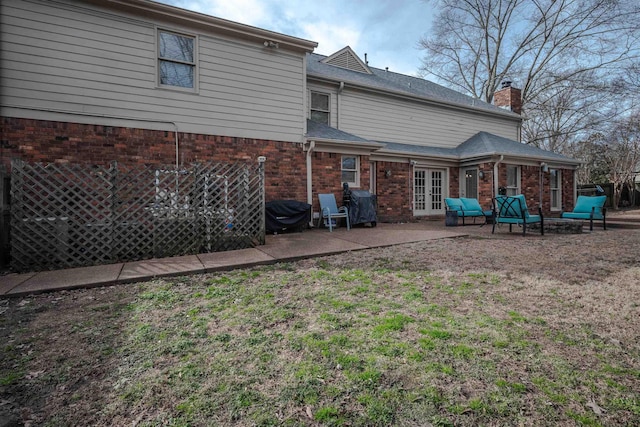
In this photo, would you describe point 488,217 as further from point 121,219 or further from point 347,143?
point 121,219

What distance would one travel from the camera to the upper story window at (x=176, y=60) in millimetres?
6875

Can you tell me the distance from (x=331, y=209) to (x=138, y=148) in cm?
476

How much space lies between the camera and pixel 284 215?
725cm

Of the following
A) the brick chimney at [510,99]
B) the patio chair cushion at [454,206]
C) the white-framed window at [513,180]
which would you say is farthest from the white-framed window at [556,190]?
the patio chair cushion at [454,206]

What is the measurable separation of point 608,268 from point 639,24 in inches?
797

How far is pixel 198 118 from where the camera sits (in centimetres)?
712

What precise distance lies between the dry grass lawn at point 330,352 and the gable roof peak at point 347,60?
10142 millimetres

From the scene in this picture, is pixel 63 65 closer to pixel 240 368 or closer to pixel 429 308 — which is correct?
pixel 240 368

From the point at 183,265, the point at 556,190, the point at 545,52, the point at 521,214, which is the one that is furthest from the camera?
the point at 545,52

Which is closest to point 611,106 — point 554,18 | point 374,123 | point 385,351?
point 554,18

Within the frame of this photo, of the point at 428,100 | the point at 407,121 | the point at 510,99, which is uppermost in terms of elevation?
the point at 510,99

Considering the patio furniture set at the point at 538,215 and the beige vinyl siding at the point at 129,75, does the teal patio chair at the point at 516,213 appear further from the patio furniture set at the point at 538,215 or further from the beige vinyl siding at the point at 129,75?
the beige vinyl siding at the point at 129,75

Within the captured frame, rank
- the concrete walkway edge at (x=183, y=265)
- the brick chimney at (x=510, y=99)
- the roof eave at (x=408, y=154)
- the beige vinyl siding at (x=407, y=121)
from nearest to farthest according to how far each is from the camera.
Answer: the concrete walkway edge at (x=183, y=265)
the roof eave at (x=408, y=154)
the beige vinyl siding at (x=407, y=121)
the brick chimney at (x=510, y=99)

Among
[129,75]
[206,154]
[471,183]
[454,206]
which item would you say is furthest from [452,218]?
[129,75]
